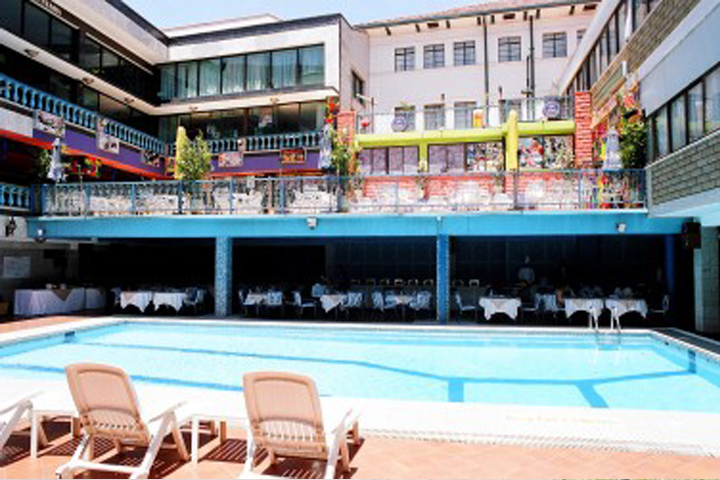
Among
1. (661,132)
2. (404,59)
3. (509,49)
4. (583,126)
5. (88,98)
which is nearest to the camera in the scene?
(661,132)

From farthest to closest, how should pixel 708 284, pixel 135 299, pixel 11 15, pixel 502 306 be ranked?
pixel 11 15
pixel 135 299
pixel 502 306
pixel 708 284

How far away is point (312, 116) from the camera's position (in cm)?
2484

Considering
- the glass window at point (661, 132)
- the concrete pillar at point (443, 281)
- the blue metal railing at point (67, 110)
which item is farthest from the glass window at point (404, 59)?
the glass window at point (661, 132)

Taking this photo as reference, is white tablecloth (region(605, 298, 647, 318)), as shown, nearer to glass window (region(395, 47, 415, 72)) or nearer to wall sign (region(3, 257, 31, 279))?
glass window (region(395, 47, 415, 72))

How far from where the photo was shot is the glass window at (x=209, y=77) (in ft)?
83.8

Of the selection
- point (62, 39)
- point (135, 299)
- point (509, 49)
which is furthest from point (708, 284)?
point (62, 39)

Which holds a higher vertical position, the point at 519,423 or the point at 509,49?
the point at 509,49

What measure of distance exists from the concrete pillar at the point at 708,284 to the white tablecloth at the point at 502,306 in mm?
4504

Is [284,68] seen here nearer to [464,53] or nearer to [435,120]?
[435,120]

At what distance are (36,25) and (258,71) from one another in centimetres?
862

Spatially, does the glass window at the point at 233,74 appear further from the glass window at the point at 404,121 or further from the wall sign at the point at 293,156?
the glass window at the point at 404,121

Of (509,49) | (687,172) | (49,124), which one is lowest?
(687,172)

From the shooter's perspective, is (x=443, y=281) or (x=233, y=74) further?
(x=233, y=74)

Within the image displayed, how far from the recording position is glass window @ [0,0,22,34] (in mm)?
18719
